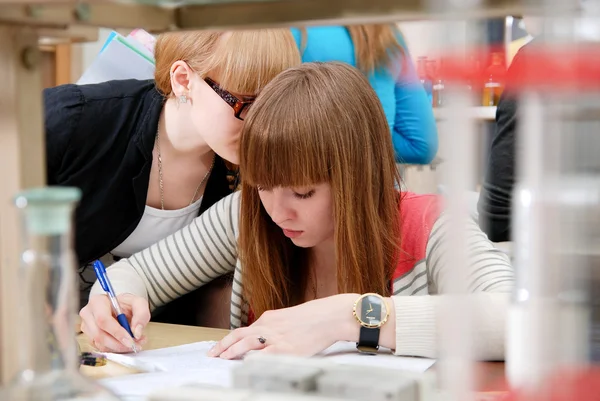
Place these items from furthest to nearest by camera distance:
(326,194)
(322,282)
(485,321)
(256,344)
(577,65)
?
1. (322,282)
2. (326,194)
3. (256,344)
4. (485,321)
5. (577,65)

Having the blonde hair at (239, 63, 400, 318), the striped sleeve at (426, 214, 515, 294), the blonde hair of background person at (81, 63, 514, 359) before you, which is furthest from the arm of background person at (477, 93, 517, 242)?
the blonde hair at (239, 63, 400, 318)

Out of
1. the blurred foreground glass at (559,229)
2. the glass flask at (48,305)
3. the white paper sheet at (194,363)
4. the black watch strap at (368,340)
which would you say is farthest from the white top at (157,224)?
the blurred foreground glass at (559,229)

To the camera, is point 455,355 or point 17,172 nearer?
point 455,355

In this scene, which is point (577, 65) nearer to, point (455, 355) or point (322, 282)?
point (455, 355)

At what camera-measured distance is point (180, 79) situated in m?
1.63

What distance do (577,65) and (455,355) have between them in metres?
0.18

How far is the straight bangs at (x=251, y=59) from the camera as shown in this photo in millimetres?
1492

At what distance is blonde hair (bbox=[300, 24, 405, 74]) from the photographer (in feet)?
5.73

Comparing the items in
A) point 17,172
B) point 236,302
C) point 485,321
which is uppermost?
point 17,172

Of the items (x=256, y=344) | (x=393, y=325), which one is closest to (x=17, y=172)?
(x=256, y=344)

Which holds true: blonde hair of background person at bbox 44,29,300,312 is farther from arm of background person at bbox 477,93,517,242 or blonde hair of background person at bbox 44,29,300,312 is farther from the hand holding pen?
arm of background person at bbox 477,93,517,242

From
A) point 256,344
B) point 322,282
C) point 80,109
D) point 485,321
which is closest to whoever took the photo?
point 485,321

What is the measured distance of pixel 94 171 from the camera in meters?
1.68

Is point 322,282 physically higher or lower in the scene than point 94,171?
lower
